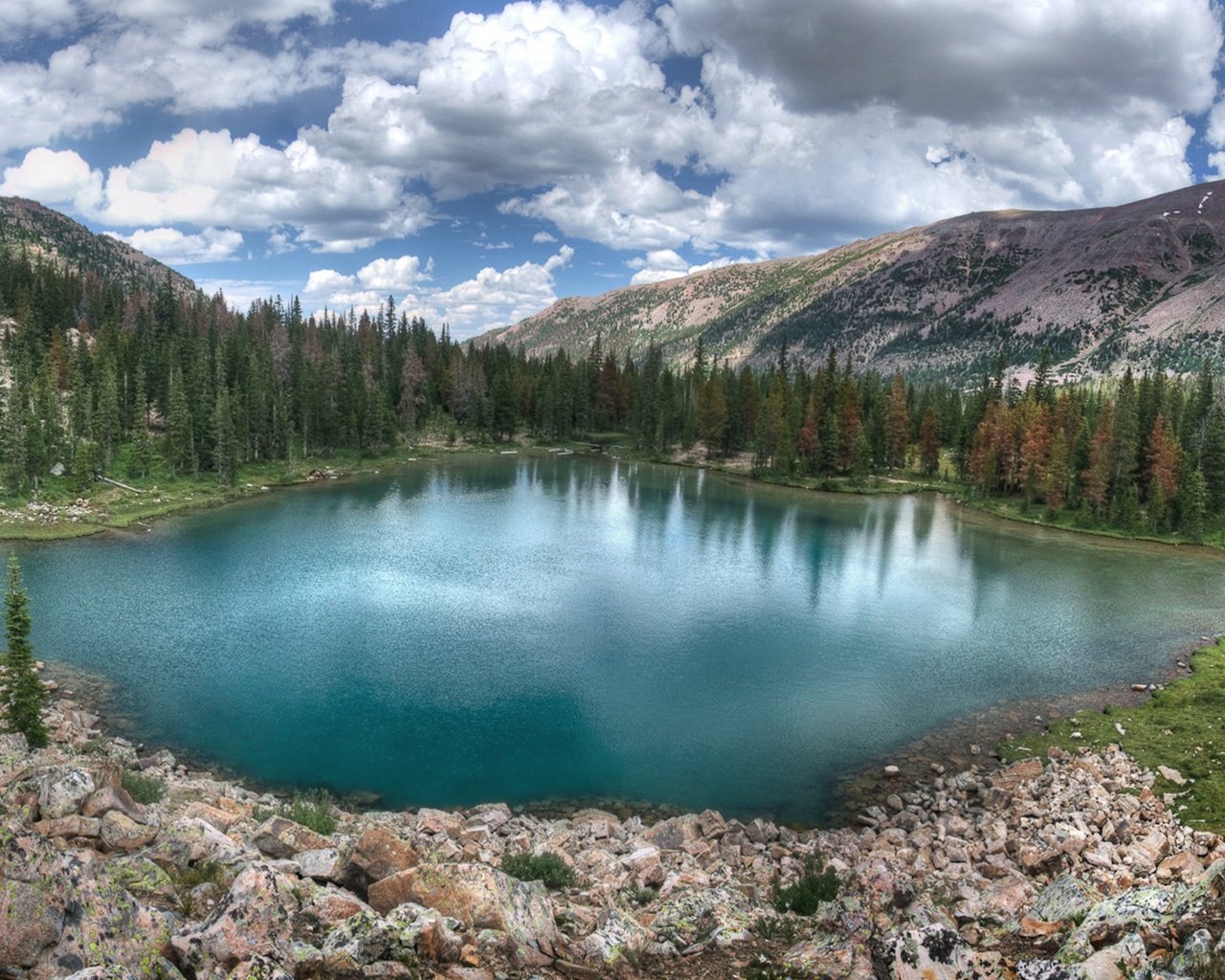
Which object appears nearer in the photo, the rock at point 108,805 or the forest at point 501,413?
the rock at point 108,805

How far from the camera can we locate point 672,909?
56.3 ft

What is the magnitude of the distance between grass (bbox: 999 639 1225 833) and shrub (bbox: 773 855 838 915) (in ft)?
45.8

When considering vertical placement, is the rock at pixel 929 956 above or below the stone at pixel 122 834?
below

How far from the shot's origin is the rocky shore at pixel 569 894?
35.6ft

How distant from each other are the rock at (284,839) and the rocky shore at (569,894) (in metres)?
0.05

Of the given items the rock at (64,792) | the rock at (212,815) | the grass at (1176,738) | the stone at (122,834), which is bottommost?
the grass at (1176,738)

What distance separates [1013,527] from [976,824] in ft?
233

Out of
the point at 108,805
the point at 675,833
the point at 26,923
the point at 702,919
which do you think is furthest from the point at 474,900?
the point at 675,833

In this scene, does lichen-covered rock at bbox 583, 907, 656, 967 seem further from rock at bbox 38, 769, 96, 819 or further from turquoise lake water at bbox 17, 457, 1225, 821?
turquoise lake water at bbox 17, 457, 1225, 821

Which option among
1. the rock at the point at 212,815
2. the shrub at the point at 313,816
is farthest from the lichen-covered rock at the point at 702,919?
the rock at the point at 212,815

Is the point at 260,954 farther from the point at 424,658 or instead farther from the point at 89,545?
the point at 89,545

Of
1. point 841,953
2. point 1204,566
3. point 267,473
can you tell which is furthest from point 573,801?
point 267,473

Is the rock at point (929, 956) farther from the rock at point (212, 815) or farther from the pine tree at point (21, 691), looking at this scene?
the pine tree at point (21, 691)

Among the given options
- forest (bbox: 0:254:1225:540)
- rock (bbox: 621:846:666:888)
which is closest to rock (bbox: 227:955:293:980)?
rock (bbox: 621:846:666:888)
